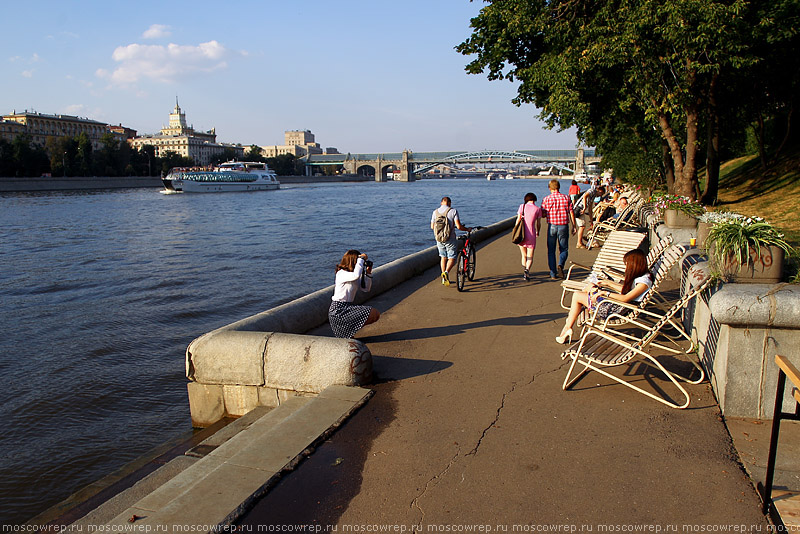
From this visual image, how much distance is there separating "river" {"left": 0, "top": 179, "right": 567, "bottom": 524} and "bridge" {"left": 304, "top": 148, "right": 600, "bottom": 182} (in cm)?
11332

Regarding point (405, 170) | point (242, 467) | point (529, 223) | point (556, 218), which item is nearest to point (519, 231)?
point (529, 223)

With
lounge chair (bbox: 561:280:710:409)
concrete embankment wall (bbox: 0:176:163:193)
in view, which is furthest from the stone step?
concrete embankment wall (bbox: 0:176:163:193)

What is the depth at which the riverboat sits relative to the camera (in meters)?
81.2

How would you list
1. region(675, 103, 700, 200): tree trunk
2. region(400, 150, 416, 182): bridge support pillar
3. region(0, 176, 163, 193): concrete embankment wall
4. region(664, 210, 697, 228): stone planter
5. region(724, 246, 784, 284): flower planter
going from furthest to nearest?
region(400, 150, 416, 182): bridge support pillar
region(0, 176, 163, 193): concrete embankment wall
region(675, 103, 700, 200): tree trunk
region(664, 210, 697, 228): stone planter
region(724, 246, 784, 284): flower planter

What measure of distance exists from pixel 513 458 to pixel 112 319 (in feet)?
35.5

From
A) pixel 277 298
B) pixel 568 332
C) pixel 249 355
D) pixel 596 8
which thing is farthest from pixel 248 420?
pixel 596 8

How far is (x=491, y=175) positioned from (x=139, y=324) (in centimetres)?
18817

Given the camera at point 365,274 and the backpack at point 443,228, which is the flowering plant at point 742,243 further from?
the backpack at point 443,228

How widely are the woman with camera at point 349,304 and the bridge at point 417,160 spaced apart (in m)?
134

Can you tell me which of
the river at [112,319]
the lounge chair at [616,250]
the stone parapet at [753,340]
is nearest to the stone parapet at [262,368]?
the river at [112,319]

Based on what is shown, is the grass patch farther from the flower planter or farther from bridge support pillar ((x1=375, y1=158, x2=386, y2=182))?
bridge support pillar ((x1=375, y1=158, x2=386, y2=182))

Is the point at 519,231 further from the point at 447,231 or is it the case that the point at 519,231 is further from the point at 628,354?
the point at 628,354

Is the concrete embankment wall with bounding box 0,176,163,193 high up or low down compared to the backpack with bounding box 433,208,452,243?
up

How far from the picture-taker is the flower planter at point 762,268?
14.3 ft
